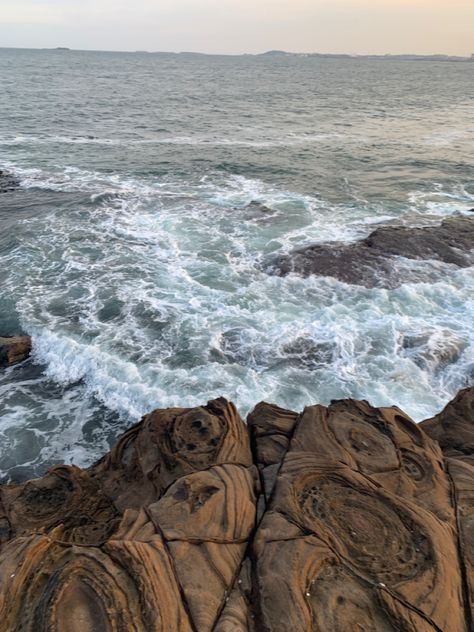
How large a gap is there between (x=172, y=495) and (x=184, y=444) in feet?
5.96

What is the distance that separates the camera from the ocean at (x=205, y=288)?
12867mm

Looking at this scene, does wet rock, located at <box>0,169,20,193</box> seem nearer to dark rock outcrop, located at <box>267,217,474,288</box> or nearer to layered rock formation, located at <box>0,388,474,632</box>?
dark rock outcrop, located at <box>267,217,474,288</box>

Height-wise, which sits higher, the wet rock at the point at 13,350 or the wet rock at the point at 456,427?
the wet rock at the point at 456,427

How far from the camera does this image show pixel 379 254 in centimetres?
1956

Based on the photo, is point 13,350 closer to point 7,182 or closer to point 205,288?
point 205,288

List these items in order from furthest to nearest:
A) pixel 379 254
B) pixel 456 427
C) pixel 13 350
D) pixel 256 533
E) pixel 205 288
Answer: pixel 379 254
pixel 205 288
pixel 13 350
pixel 456 427
pixel 256 533

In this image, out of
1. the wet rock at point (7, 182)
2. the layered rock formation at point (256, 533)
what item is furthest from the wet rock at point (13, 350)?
the wet rock at point (7, 182)

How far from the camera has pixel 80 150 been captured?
39.0 m

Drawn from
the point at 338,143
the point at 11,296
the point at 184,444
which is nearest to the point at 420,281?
the point at 184,444

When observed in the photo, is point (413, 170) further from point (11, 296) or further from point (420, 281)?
point (11, 296)

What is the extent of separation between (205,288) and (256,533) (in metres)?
12.8

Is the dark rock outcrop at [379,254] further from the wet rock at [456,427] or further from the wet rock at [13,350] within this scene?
the wet rock at [13,350]

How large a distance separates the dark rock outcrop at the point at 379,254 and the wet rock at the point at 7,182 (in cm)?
1876

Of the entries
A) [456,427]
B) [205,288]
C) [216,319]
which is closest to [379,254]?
[205,288]
